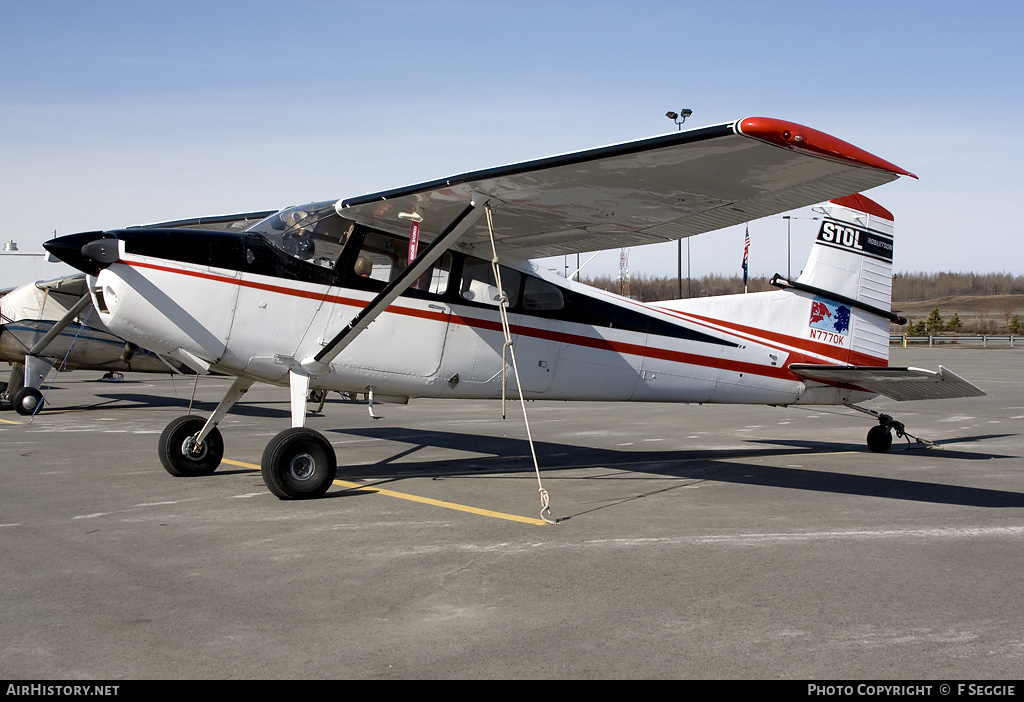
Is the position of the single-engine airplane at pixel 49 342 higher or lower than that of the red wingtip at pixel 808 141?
lower

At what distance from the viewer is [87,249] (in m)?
7.07

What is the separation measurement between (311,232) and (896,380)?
263 inches

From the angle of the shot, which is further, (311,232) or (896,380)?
(896,380)

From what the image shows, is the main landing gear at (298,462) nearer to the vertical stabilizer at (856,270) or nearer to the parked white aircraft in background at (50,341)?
the vertical stabilizer at (856,270)

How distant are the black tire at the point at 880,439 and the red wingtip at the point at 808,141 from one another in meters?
6.65

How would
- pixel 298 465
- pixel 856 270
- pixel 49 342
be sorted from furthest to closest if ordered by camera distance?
pixel 49 342 < pixel 856 270 < pixel 298 465

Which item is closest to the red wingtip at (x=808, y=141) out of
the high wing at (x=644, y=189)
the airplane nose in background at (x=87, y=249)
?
the high wing at (x=644, y=189)

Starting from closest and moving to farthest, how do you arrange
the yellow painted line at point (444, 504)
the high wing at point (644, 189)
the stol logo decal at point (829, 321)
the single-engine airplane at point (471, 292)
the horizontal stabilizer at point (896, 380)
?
the high wing at point (644, 189)
the single-engine airplane at point (471, 292)
the yellow painted line at point (444, 504)
the horizontal stabilizer at point (896, 380)
the stol logo decal at point (829, 321)

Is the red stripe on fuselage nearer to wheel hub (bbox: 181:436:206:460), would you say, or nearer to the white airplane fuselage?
A: the white airplane fuselage

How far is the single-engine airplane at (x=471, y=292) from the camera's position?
630cm

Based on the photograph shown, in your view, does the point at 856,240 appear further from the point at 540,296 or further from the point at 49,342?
the point at 49,342

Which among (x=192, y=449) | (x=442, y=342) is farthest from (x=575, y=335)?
(x=192, y=449)

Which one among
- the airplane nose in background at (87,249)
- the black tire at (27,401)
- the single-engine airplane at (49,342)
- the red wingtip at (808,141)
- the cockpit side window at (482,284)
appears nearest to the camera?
the red wingtip at (808,141)
